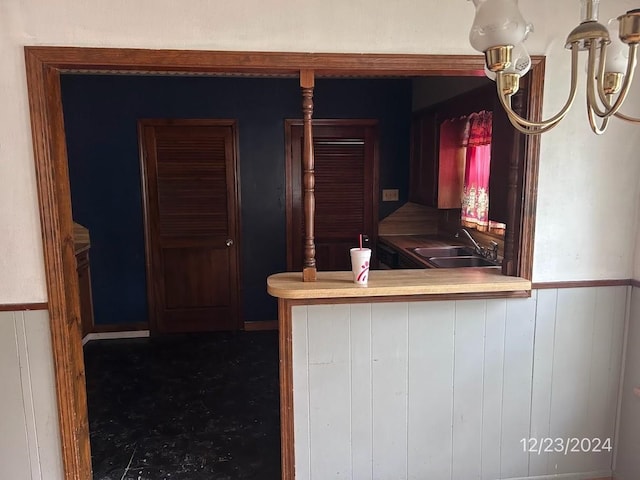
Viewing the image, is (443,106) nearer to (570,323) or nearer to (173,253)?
(570,323)

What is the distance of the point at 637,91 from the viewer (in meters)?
2.13

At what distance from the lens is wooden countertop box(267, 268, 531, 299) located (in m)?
2.00

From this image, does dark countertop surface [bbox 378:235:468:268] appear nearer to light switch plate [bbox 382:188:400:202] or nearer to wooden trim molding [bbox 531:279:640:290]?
light switch plate [bbox 382:188:400:202]

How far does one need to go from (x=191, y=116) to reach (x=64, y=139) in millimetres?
2340

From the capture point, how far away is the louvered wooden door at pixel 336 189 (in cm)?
436

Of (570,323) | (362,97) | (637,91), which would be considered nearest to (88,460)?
(570,323)

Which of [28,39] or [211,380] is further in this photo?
[211,380]

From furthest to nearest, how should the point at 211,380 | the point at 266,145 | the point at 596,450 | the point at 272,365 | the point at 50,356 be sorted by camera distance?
the point at 266,145, the point at 272,365, the point at 211,380, the point at 596,450, the point at 50,356

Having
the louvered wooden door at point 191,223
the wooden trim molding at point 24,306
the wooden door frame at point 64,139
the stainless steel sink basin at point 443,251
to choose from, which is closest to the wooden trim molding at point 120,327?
the louvered wooden door at point 191,223

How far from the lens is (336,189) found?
4449mm

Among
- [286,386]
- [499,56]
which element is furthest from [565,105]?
[286,386]

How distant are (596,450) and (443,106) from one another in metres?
2.47

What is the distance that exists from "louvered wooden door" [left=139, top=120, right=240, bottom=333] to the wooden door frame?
2.23 metres
